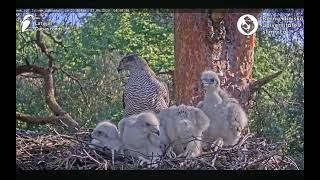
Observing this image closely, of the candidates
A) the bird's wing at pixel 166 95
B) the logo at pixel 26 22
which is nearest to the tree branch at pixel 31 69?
the logo at pixel 26 22

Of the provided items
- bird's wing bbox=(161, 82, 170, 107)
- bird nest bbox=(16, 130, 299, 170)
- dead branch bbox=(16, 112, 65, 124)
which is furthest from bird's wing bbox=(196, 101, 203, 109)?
dead branch bbox=(16, 112, 65, 124)

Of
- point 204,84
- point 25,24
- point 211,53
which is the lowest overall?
point 204,84

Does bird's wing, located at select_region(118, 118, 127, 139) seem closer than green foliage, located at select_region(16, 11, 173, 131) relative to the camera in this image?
Yes

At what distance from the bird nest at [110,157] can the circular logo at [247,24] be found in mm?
813

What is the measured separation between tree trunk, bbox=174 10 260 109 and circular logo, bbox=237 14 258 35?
3cm

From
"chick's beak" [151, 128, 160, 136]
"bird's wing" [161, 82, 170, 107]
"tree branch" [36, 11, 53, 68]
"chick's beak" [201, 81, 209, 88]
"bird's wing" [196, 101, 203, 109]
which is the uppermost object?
"tree branch" [36, 11, 53, 68]

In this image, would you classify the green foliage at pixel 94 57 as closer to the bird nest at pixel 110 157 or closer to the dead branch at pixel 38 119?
the dead branch at pixel 38 119

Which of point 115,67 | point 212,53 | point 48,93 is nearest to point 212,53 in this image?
point 212,53

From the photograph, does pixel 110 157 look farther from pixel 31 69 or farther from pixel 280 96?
pixel 280 96

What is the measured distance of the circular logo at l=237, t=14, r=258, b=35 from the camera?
314 inches

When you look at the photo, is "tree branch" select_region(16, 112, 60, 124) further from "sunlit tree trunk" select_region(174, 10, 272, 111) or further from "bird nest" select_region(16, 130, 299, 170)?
"sunlit tree trunk" select_region(174, 10, 272, 111)

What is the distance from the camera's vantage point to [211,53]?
26.3 ft
